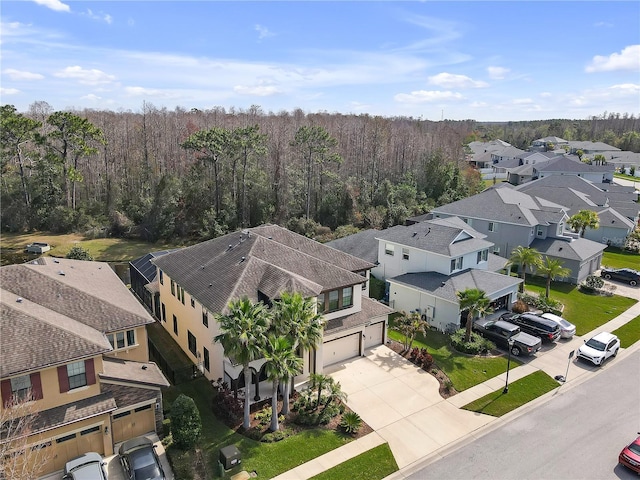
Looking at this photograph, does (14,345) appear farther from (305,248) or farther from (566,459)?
(566,459)

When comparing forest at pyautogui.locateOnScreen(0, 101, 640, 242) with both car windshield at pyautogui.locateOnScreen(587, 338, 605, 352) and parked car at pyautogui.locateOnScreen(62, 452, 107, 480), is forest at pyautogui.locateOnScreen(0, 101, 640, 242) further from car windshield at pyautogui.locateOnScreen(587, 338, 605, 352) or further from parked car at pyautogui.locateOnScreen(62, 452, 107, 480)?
parked car at pyautogui.locateOnScreen(62, 452, 107, 480)

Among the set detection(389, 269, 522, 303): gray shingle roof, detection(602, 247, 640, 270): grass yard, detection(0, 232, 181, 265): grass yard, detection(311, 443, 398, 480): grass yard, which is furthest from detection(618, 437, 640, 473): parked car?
detection(0, 232, 181, 265): grass yard

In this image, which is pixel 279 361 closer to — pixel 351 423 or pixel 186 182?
pixel 351 423

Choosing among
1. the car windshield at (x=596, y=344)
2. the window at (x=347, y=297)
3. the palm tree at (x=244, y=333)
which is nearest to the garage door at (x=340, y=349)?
the window at (x=347, y=297)

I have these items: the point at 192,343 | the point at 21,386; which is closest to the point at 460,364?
the point at 192,343

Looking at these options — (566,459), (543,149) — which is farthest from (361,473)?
(543,149)
